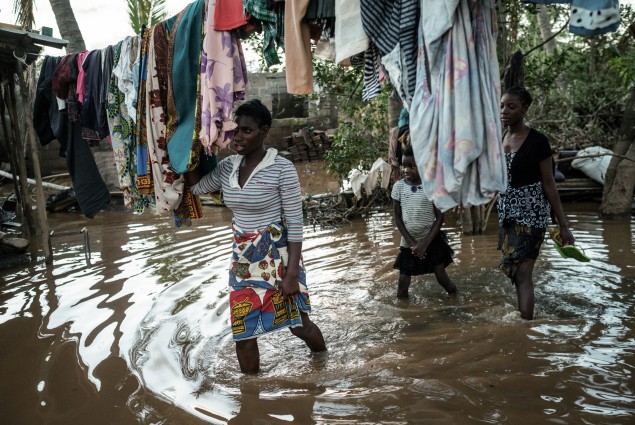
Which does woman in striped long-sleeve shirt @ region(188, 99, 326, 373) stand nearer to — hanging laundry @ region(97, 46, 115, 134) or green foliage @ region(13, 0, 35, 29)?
hanging laundry @ region(97, 46, 115, 134)

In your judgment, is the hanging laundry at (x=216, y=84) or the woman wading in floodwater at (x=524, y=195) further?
the woman wading in floodwater at (x=524, y=195)

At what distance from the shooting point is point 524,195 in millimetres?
4062

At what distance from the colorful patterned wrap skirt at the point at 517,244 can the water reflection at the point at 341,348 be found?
437mm

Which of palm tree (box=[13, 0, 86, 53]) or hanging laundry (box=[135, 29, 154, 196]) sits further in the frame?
palm tree (box=[13, 0, 86, 53])

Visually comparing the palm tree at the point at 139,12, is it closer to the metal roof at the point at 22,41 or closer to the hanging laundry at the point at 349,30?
the metal roof at the point at 22,41

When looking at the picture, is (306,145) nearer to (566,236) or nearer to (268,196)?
(566,236)

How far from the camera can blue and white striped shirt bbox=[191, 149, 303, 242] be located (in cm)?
338

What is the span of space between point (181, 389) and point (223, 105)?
5.53 feet

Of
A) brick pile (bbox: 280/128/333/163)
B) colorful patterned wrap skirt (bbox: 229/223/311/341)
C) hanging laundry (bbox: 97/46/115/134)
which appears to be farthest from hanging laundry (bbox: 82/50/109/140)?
brick pile (bbox: 280/128/333/163)

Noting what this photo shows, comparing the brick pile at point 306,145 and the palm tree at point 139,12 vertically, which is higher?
the palm tree at point 139,12

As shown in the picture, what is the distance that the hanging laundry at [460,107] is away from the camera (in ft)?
8.91

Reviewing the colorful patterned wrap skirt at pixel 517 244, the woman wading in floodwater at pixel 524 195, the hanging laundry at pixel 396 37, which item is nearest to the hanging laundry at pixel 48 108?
the hanging laundry at pixel 396 37

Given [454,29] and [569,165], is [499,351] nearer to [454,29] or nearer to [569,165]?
[454,29]

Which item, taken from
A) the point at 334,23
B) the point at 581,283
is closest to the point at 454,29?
the point at 334,23
